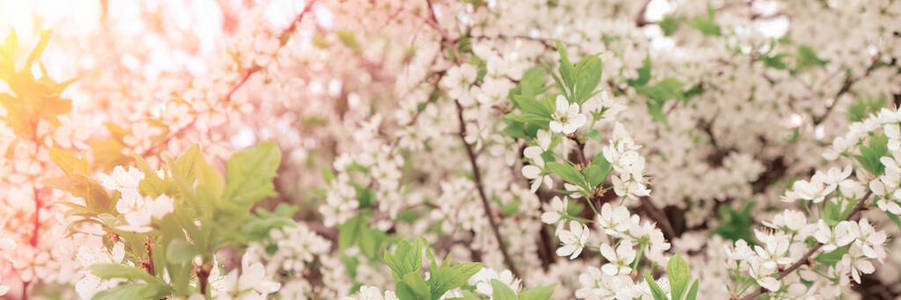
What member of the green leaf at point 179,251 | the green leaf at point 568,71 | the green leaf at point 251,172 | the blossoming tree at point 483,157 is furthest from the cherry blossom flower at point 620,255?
the green leaf at point 179,251

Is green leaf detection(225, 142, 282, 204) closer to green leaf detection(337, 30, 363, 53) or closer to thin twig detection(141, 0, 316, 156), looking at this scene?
thin twig detection(141, 0, 316, 156)

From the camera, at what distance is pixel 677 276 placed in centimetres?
134

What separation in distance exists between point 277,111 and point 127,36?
1494 mm

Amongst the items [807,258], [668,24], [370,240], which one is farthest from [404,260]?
[668,24]

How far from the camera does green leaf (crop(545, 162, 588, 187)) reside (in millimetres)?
1408

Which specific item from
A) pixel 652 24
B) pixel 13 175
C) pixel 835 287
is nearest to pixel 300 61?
pixel 13 175

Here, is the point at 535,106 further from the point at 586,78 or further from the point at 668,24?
the point at 668,24

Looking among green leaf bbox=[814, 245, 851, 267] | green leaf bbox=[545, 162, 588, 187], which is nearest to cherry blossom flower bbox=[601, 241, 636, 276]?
green leaf bbox=[545, 162, 588, 187]

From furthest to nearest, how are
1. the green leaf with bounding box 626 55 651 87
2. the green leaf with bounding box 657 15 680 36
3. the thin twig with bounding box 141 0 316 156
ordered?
1. the green leaf with bounding box 657 15 680 36
2. the green leaf with bounding box 626 55 651 87
3. the thin twig with bounding box 141 0 316 156

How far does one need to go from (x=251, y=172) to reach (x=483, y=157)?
1607 millimetres

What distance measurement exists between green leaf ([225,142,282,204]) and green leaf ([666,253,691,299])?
92 cm

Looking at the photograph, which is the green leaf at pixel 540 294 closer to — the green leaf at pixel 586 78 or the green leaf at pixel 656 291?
the green leaf at pixel 656 291

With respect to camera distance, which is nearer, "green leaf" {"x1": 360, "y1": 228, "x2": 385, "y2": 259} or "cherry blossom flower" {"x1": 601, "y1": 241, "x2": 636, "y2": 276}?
"cherry blossom flower" {"x1": 601, "y1": 241, "x2": 636, "y2": 276}

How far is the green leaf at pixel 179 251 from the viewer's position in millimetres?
964
